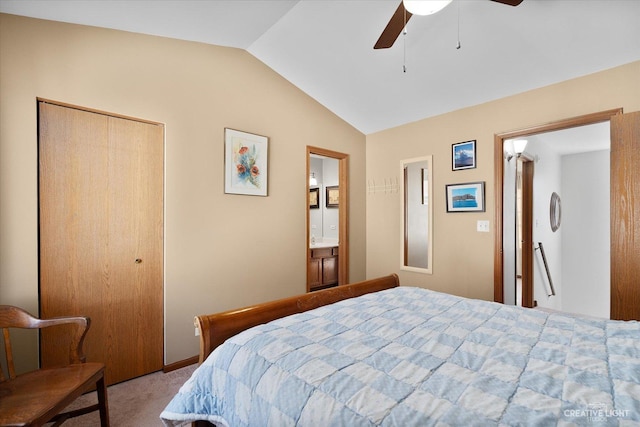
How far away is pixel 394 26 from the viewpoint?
1786 mm

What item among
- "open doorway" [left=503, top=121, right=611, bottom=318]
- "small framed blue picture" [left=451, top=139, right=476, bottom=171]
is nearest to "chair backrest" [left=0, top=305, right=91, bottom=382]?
"small framed blue picture" [left=451, top=139, right=476, bottom=171]

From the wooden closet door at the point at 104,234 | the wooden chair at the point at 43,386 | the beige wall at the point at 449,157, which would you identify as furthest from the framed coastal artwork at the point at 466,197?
the wooden chair at the point at 43,386

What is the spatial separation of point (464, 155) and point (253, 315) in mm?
2747

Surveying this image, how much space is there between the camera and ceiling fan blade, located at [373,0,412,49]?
170cm

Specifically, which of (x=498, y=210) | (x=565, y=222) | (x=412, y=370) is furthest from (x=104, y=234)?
(x=565, y=222)

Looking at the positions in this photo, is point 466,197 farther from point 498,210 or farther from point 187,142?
point 187,142

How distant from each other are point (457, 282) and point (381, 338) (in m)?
2.30

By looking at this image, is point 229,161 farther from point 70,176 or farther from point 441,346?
point 441,346

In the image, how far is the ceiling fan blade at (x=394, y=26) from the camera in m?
1.70

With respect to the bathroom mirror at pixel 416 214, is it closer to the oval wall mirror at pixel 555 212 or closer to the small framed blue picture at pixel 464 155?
the small framed blue picture at pixel 464 155

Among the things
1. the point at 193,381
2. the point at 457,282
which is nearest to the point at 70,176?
the point at 193,381

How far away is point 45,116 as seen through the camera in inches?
80.7

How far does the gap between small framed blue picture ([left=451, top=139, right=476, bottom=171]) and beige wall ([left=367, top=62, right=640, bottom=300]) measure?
0.05 m

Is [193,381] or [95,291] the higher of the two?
[95,291]
